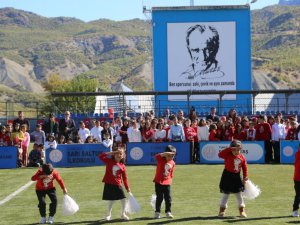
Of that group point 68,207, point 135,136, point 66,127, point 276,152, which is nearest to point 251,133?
point 276,152

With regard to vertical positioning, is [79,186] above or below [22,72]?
below

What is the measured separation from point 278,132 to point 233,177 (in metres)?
13.0

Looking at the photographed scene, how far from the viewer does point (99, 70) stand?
618 feet

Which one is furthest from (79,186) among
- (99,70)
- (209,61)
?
(99,70)

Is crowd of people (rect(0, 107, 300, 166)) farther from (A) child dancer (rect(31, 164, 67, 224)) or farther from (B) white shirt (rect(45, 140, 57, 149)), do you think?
(A) child dancer (rect(31, 164, 67, 224))

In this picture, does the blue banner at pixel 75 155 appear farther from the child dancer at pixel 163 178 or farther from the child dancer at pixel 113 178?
the child dancer at pixel 113 178

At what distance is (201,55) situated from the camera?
134ft

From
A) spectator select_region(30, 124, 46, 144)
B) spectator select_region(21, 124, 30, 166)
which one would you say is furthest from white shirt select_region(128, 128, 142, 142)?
spectator select_region(21, 124, 30, 166)

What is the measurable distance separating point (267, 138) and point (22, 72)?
6598 inches

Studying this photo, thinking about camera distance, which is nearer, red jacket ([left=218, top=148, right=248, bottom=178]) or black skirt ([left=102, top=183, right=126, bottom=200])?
black skirt ([left=102, top=183, right=126, bottom=200])

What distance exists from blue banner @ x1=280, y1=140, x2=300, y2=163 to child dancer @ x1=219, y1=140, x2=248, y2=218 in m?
12.9

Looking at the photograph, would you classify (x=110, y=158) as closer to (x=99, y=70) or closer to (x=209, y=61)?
(x=209, y=61)

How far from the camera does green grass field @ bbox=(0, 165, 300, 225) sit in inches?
538

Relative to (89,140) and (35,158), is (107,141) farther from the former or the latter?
(35,158)
